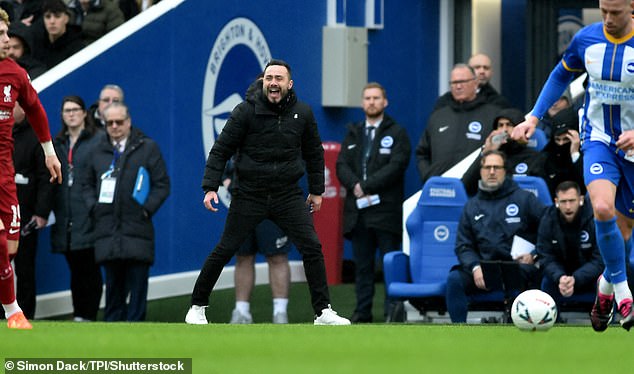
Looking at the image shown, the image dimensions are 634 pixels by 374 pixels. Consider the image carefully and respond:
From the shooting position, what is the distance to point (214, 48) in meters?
17.0

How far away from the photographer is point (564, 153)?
14.4m

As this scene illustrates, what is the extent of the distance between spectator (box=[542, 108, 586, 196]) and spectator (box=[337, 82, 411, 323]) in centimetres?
150

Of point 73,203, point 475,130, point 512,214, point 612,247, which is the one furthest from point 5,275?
point 475,130

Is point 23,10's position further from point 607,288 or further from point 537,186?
point 607,288

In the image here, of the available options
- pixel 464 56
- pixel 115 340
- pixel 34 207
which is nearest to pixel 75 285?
pixel 34 207

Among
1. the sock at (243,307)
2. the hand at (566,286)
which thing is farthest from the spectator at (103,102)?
the hand at (566,286)

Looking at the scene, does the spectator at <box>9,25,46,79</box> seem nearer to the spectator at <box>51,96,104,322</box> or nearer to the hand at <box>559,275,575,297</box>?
the spectator at <box>51,96,104,322</box>

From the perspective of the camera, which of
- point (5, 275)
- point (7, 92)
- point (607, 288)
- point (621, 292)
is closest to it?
point (621, 292)

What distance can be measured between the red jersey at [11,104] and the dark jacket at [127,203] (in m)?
3.00

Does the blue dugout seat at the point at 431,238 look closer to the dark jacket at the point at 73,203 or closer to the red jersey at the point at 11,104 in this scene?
the dark jacket at the point at 73,203

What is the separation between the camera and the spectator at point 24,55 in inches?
602

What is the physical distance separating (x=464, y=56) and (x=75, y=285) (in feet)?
23.6

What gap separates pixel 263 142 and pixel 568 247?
9.23 feet

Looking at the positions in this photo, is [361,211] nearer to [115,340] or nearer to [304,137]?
[304,137]
